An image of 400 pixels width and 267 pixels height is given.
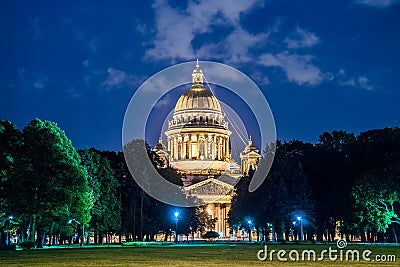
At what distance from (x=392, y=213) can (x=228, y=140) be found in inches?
4058

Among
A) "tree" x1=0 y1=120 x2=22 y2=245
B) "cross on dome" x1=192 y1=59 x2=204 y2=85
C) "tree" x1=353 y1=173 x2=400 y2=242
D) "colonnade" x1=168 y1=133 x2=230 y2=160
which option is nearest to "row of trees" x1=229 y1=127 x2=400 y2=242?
"tree" x1=353 y1=173 x2=400 y2=242

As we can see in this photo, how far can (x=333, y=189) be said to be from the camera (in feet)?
274

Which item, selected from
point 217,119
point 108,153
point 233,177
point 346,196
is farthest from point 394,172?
point 217,119

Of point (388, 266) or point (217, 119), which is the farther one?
point (217, 119)

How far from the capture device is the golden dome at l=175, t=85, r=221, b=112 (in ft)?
561

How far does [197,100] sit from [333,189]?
90848 millimetres

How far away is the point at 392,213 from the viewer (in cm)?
7012

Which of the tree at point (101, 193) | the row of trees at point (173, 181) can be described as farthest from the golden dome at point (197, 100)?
the tree at point (101, 193)

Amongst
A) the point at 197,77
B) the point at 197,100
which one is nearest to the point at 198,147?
the point at 197,100

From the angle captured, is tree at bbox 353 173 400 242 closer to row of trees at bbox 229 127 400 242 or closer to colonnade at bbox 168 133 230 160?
row of trees at bbox 229 127 400 242

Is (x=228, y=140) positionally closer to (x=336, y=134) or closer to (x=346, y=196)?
(x=336, y=134)

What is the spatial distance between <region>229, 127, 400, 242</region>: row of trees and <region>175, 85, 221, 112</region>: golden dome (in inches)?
2969

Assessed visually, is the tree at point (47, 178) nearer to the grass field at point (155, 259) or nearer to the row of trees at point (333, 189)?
the grass field at point (155, 259)

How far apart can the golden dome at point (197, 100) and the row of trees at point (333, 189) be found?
247 ft
